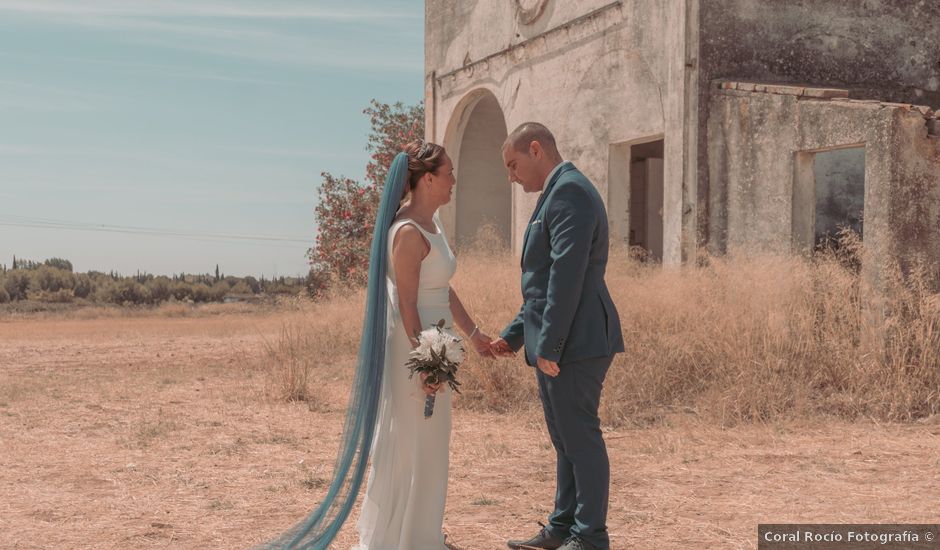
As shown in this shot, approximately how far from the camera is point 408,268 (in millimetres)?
4379

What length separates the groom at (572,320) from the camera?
4.11 metres

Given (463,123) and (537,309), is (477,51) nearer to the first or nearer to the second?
(463,123)

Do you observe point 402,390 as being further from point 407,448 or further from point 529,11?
point 529,11

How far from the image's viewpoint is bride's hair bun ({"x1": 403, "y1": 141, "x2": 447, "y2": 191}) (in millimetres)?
4473

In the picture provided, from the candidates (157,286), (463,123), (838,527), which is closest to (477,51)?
(463,123)

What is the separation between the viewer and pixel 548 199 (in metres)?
4.27

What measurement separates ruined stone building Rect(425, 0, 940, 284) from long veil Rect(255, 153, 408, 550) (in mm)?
6579

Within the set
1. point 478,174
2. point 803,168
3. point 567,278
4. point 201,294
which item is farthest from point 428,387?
point 201,294

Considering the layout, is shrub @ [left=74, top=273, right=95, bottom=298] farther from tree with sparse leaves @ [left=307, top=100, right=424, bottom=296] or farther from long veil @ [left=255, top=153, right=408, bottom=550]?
long veil @ [left=255, top=153, right=408, bottom=550]

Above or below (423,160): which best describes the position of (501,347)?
below

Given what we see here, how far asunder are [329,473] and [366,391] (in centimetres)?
248

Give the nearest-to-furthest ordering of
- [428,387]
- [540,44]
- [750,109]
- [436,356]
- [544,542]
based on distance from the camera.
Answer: [436,356] → [428,387] → [544,542] → [750,109] → [540,44]

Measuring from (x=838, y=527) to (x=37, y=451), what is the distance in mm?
6290

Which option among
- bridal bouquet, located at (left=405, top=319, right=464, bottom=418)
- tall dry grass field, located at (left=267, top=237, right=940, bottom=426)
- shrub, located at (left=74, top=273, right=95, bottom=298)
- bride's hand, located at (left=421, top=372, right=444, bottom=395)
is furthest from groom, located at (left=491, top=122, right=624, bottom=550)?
shrub, located at (left=74, top=273, right=95, bottom=298)
